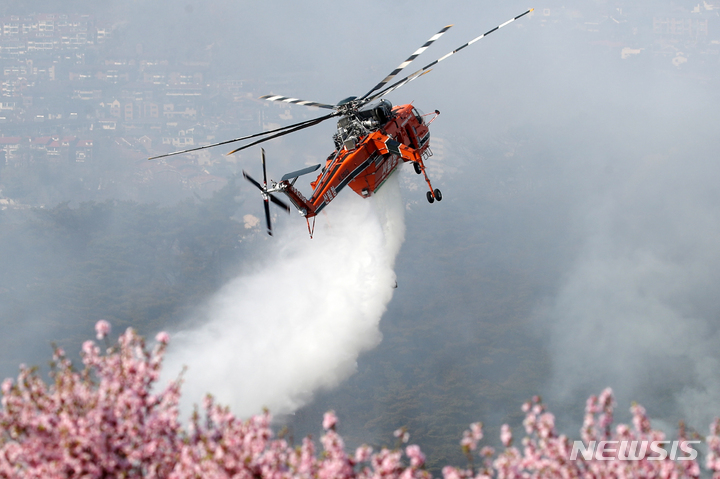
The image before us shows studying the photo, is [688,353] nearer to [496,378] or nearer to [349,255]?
[496,378]

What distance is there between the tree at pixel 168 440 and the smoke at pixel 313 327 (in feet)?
76.7

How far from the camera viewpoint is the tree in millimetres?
10820

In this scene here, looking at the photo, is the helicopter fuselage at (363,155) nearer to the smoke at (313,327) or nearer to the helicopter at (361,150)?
the helicopter at (361,150)

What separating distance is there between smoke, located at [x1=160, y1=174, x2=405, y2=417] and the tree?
23.4 metres

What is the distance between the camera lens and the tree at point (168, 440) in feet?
35.5

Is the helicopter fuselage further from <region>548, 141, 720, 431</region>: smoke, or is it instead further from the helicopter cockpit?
<region>548, 141, 720, 431</region>: smoke

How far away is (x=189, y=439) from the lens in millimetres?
12141

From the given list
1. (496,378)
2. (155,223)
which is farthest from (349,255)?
(155,223)

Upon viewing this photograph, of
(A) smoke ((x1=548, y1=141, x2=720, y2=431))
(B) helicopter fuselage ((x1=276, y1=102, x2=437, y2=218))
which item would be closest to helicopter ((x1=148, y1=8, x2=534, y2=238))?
(B) helicopter fuselage ((x1=276, y1=102, x2=437, y2=218))

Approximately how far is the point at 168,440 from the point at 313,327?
36.9 metres

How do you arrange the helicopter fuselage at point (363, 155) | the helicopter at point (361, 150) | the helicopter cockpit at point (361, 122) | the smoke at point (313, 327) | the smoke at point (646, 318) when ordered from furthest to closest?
1. the smoke at point (646, 318)
2. the smoke at point (313, 327)
3. the helicopter cockpit at point (361, 122)
4. the helicopter fuselage at point (363, 155)
5. the helicopter at point (361, 150)

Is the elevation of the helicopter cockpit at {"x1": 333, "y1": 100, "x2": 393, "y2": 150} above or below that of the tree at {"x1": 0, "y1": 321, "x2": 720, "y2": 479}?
above

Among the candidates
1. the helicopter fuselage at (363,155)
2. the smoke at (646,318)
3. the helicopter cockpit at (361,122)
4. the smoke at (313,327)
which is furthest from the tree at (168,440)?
the smoke at (646,318)

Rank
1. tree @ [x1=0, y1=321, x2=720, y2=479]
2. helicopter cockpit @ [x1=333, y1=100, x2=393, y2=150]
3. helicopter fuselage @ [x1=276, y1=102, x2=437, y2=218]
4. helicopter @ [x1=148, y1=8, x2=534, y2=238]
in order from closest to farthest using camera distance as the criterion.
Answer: tree @ [x1=0, y1=321, x2=720, y2=479]
helicopter @ [x1=148, y1=8, x2=534, y2=238]
helicopter fuselage @ [x1=276, y1=102, x2=437, y2=218]
helicopter cockpit @ [x1=333, y1=100, x2=393, y2=150]
